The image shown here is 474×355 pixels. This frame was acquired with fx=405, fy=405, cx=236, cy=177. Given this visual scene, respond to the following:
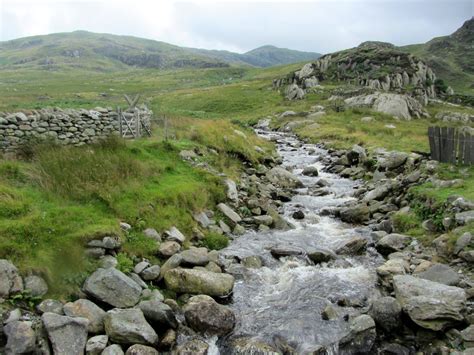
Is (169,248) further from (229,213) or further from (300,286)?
(229,213)

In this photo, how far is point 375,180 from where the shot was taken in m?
25.9

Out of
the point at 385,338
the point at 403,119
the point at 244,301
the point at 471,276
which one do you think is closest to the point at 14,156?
the point at 244,301

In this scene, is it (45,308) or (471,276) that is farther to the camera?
(471,276)

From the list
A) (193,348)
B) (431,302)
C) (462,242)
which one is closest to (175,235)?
(193,348)

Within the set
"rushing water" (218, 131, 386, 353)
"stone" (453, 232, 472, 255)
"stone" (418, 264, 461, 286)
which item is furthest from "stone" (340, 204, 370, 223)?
"stone" (418, 264, 461, 286)

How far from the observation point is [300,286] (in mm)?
13328

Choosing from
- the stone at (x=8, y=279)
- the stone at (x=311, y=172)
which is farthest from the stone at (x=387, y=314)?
the stone at (x=311, y=172)

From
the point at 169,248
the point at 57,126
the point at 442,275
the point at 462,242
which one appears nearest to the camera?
the point at 442,275

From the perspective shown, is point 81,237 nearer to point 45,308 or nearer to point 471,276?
point 45,308

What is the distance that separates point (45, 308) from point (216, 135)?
20.0m

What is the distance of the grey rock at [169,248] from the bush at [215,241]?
1853 mm

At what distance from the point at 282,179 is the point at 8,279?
18.9 m

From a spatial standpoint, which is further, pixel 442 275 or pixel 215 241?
pixel 215 241

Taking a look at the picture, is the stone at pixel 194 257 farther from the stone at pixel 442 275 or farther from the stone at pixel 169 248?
the stone at pixel 442 275
